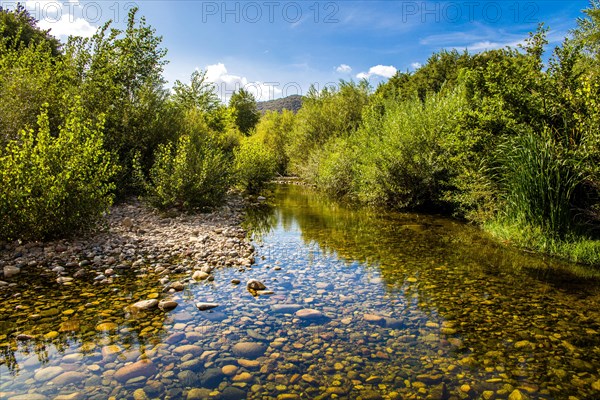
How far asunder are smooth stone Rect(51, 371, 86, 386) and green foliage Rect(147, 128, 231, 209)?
33.3 feet

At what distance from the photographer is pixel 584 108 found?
9711 millimetres

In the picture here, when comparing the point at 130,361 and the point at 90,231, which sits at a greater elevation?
the point at 90,231

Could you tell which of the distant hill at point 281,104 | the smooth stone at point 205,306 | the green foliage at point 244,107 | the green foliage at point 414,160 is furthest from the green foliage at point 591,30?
the distant hill at point 281,104

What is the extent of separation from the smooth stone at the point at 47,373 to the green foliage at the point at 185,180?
10.0m

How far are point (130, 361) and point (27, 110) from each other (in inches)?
493

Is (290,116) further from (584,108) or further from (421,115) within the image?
(584,108)

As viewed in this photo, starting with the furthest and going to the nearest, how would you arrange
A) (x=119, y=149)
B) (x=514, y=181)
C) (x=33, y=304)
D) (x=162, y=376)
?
(x=119, y=149) → (x=514, y=181) → (x=33, y=304) → (x=162, y=376)

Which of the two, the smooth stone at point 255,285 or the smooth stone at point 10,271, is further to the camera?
the smooth stone at point 255,285

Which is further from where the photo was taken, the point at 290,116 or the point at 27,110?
the point at 290,116

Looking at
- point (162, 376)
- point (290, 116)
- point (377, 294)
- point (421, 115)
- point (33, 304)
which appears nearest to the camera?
point (162, 376)

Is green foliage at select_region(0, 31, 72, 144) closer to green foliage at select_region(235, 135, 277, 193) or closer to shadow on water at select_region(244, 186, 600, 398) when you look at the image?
shadow on water at select_region(244, 186, 600, 398)

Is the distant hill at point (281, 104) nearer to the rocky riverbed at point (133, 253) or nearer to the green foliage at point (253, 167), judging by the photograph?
the green foliage at point (253, 167)

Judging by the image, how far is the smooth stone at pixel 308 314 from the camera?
6.17 meters

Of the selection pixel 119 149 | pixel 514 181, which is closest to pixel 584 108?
pixel 514 181
